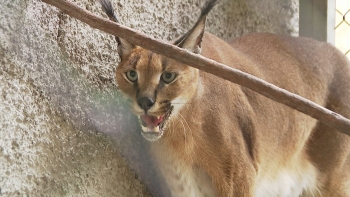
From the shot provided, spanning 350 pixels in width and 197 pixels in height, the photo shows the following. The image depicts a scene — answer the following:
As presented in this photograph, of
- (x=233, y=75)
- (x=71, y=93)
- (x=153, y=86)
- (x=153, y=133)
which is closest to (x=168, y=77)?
(x=153, y=86)

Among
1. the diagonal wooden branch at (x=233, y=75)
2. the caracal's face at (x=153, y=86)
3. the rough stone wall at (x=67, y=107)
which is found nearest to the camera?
the diagonal wooden branch at (x=233, y=75)

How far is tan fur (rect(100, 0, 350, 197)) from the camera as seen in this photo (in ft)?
5.49

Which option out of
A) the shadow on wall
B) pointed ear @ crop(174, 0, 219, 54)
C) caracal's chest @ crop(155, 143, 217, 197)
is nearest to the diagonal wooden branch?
the shadow on wall

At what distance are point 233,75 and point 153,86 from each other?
0.41m

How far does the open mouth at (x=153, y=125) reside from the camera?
1.65 meters

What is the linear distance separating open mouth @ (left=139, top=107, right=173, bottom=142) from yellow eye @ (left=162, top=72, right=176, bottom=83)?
0.09 metres

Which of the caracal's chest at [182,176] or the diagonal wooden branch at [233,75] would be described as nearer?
the diagonal wooden branch at [233,75]

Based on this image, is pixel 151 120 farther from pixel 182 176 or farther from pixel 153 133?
pixel 182 176

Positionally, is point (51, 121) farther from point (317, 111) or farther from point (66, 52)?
point (317, 111)

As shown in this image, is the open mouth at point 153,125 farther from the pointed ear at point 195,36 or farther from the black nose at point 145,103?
the pointed ear at point 195,36

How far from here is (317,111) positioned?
1177 mm

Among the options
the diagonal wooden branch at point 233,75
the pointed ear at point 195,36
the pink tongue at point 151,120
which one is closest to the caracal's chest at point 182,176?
the pink tongue at point 151,120

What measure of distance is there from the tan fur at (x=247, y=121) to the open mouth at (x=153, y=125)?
0.09ft

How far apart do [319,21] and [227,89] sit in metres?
0.98
